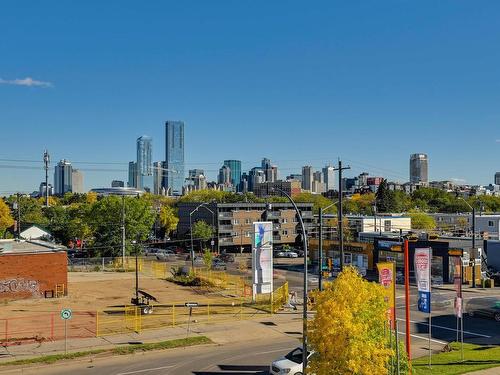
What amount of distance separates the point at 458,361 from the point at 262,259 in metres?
18.6

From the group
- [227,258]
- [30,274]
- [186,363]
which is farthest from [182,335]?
[227,258]

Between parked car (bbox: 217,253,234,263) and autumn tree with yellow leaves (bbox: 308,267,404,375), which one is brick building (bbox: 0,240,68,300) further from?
parked car (bbox: 217,253,234,263)

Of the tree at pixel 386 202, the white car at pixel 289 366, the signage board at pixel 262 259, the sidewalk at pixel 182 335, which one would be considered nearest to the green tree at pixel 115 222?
the signage board at pixel 262 259

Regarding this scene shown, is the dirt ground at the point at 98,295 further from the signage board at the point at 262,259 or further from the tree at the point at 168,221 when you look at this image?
the tree at the point at 168,221

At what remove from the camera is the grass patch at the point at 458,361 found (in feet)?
76.9

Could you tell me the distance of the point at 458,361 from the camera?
25.2m

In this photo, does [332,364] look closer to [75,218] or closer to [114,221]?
[114,221]

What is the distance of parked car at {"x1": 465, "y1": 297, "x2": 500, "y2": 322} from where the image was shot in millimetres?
37281

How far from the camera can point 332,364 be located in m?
16.7

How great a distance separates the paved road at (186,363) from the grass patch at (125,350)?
562 millimetres

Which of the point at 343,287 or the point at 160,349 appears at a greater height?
the point at 343,287

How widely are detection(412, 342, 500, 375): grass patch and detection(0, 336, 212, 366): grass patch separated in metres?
11.8

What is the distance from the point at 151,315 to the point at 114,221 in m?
40.8

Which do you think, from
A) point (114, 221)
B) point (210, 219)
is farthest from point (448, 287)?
point (210, 219)
